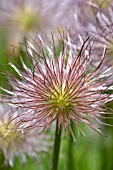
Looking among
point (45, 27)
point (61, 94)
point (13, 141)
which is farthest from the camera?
point (45, 27)

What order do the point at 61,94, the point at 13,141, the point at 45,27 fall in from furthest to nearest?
the point at 45,27, the point at 13,141, the point at 61,94

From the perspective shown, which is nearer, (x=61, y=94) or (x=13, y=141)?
(x=61, y=94)

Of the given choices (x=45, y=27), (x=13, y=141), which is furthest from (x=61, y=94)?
(x=45, y=27)

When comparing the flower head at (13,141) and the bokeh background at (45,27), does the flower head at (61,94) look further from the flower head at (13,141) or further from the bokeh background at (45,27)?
the bokeh background at (45,27)

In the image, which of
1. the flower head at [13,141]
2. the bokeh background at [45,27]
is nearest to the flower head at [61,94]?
the flower head at [13,141]

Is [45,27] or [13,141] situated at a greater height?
[45,27]

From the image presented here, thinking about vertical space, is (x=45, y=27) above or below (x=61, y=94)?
above

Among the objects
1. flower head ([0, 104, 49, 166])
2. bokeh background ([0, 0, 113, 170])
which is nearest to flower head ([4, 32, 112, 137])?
flower head ([0, 104, 49, 166])

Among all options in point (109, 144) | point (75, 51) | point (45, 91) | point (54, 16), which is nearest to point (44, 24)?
point (54, 16)

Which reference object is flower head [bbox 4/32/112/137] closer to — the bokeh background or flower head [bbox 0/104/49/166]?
flower head [bbox 0/104/49/166]

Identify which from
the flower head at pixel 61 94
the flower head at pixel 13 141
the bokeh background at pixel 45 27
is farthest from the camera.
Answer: the bokeh background at pixel 45 27

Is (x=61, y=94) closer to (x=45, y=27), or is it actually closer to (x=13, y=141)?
(x=13, y=141)

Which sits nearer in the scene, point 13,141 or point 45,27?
point 13,141
